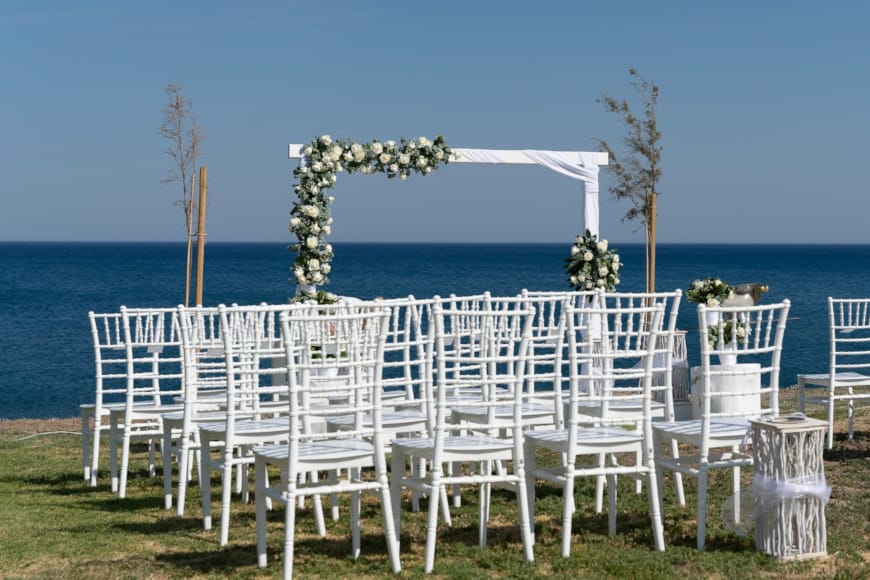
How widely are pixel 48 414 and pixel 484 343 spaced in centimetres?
1462

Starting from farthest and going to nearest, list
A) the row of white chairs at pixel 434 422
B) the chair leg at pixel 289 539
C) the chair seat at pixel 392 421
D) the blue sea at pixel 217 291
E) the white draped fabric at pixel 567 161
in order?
the blue sea at pixel 217 291 → the white draped fabric at pixel 567 161 → the chair seat at pixel 392 421 → the row of white chairs at pixel 434 422 → the chair leg at pixel 289 539

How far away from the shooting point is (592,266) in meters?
10.7

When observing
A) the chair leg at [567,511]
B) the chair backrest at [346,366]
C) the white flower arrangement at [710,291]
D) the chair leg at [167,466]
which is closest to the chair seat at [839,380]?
the white flower arrangement at [710,291]

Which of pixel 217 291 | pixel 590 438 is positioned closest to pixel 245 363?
pixel 590 438

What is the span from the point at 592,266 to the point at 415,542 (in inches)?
217

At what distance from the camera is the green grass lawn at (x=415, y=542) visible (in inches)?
197

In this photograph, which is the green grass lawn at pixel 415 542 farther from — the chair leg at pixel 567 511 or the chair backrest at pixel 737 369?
the chair backrest at pixel 737 369

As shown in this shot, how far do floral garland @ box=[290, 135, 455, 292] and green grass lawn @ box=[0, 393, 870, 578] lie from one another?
3323 millimetres

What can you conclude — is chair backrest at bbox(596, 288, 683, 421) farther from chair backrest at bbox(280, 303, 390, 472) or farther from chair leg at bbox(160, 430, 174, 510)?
chair leg at bbox(160, 430, 174, 510)

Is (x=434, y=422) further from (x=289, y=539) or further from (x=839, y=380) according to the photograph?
(x=839, y=380)

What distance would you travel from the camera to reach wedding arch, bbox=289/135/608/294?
1014cm

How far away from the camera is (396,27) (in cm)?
4675

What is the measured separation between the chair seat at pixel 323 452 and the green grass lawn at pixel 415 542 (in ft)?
1.67

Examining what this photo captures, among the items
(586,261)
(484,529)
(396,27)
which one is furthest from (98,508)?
(396,27)
